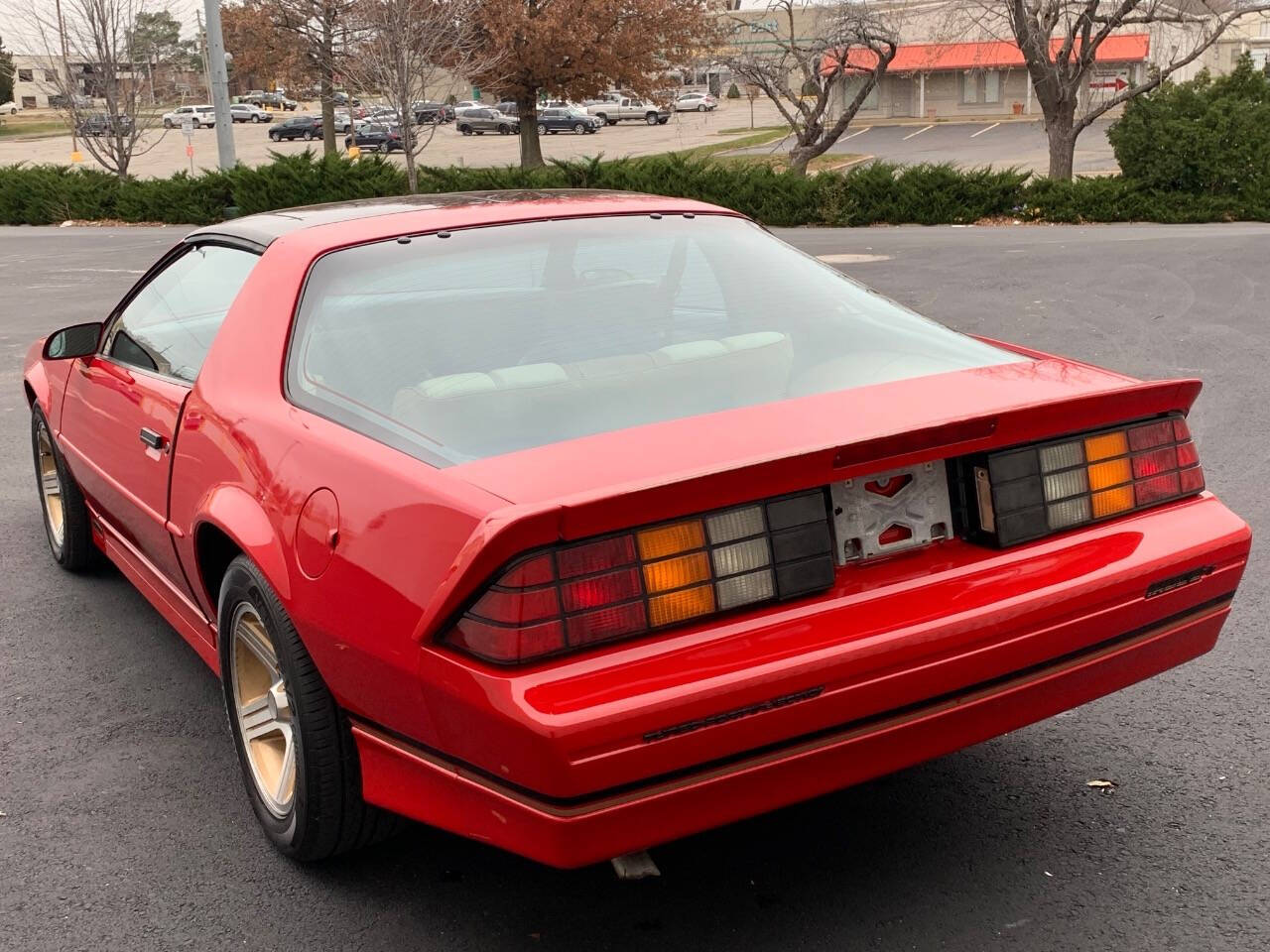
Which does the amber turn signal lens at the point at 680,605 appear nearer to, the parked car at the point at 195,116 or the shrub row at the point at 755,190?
the shrub row at the point at 755,190

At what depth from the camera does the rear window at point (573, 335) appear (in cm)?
299

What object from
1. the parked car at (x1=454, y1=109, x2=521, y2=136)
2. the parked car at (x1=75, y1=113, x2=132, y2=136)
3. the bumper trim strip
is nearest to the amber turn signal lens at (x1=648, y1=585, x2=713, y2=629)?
the bumper trim strip

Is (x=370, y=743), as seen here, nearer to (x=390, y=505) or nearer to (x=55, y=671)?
(x=390, y=505)

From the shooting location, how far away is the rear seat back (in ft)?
9.43

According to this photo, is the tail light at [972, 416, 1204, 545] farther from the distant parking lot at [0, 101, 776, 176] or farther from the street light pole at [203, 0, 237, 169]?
the distant parking lot at [0, 101, 776, 176]

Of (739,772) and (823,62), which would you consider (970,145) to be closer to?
(823,62)

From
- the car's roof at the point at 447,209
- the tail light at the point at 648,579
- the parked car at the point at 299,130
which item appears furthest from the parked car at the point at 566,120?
the tail light at the point at 648,579

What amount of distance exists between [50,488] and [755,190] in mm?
20525

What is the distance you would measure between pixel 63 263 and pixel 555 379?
798 inches

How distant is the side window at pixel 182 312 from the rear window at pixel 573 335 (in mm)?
630

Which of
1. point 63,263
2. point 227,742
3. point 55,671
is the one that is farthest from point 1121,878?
point 63,263

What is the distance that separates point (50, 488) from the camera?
5734 mm

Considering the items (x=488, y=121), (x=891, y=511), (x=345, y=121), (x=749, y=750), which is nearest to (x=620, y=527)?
(x=749, y=750)

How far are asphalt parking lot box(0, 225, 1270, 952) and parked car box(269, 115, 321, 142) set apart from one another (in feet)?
220
